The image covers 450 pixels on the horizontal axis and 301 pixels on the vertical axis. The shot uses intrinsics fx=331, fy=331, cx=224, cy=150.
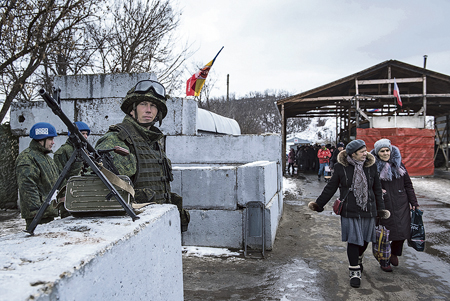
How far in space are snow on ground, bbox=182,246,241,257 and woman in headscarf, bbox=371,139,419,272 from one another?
2001mm

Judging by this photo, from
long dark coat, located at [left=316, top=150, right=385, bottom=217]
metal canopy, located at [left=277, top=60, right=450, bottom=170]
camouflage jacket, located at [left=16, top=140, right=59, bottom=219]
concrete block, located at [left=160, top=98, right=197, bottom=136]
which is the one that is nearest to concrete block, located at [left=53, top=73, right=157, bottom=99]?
concrete block, located at [left=160, top=98, right=197, bottom=136]

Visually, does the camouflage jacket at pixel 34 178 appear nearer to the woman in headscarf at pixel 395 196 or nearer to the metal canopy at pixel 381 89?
the woman in headscarf at pixel 395 196

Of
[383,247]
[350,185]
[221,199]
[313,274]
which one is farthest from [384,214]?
[221,199]

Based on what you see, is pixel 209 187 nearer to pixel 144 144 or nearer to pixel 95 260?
pixel 144 144

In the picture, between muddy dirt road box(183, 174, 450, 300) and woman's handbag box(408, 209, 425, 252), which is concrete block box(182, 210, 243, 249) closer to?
muddy dirt road box(183, 174, 450, 300)

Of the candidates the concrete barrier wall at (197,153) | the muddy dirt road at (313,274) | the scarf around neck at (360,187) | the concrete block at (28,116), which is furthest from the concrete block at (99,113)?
the scarf around neck at (360,187)

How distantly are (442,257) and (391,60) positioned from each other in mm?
14217

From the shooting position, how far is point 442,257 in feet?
15.2

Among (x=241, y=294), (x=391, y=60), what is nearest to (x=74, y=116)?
(x=241, y=294)

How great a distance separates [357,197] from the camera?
12.5 feet

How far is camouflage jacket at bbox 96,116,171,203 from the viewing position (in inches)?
84.4

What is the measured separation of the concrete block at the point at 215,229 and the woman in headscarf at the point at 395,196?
1934mm

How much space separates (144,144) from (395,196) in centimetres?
338

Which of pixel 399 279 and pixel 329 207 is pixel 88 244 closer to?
pixel 399 279
